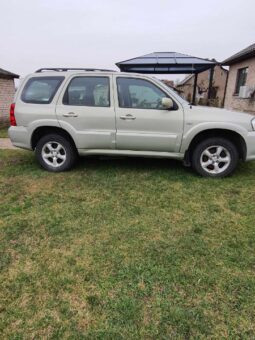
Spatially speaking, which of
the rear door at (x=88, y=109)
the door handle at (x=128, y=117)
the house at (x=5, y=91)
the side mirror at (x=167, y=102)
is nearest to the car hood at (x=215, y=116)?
the side mirror at (x=167, y=102)

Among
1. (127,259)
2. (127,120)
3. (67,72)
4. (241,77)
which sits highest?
(241,77)

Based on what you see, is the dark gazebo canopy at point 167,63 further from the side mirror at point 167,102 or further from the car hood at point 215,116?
the side mirror at point 167,102

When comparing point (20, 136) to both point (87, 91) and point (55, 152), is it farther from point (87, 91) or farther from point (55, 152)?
point (87, 91)

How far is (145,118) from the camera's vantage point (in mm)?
4492

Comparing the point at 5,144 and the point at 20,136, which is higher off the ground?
the point at 20,136

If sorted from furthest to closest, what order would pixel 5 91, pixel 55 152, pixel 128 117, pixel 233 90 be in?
pixel 233 90
pixel 5 91
pixel 55 152
pixel 128 117

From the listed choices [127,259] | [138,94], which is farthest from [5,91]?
[127,259]

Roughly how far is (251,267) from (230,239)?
0.46 metres

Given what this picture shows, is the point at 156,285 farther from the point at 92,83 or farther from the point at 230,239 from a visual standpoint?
the point at 92,83

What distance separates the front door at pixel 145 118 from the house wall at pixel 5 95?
340 inches

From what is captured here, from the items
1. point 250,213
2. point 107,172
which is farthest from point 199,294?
point 107,172

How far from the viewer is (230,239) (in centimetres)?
289

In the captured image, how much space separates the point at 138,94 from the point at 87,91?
902 mm

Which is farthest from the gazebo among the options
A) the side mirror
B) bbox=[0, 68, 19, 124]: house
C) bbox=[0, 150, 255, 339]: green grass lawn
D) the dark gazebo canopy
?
bbox=[0, 150, 255, 339]: green grass lawn
